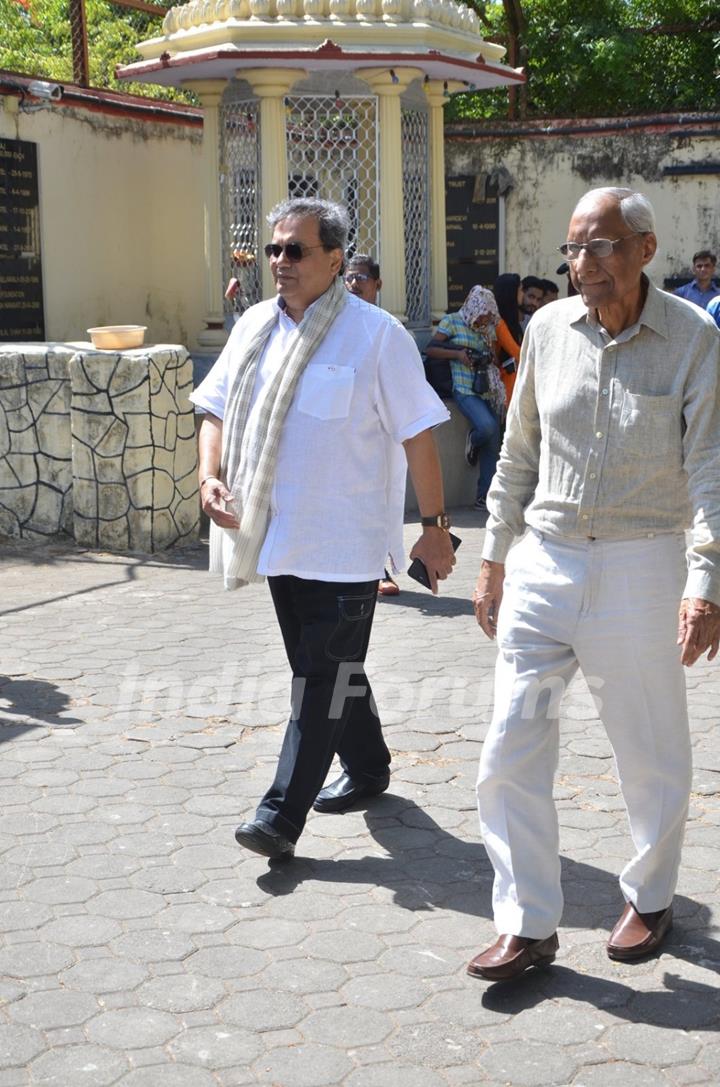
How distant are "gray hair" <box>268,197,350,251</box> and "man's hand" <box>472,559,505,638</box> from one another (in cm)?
115

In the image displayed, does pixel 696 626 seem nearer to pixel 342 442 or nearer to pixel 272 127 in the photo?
pixel 342 442

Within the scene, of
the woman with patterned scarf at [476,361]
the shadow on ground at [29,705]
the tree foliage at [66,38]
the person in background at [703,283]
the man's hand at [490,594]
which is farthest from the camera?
the tree foliage at [66,38]

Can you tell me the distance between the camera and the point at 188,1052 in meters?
3.35

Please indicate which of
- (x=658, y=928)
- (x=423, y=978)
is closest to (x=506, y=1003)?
(x=423, y=978)

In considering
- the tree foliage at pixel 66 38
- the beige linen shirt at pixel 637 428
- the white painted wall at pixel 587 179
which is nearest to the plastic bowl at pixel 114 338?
Answer: the beige linen shirt at pixel 637 428

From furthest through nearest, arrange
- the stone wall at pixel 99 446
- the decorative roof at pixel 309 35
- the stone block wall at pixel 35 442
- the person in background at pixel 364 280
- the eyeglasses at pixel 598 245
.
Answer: the decorative roof at pixel 309 35
the stone block wall at pixel 35 442
the stone wall at pixel 99 446
the person in background at pixel 364 280
the eyeglasses at pixel 598 245

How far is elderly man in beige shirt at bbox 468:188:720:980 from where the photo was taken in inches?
137

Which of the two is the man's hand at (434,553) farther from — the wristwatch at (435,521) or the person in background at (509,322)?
the person in background at (509,322)

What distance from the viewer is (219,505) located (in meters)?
4.47

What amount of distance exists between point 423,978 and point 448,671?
10.0ft

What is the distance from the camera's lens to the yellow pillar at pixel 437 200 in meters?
12.4

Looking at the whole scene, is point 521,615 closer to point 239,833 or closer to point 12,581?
point 239,833

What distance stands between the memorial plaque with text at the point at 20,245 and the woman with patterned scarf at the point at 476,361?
3417 mm

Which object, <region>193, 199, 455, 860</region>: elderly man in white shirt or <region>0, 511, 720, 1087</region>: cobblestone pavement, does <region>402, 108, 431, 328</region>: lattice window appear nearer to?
<region>0, 511, 720, 1087</region>: cobblestone pavement
